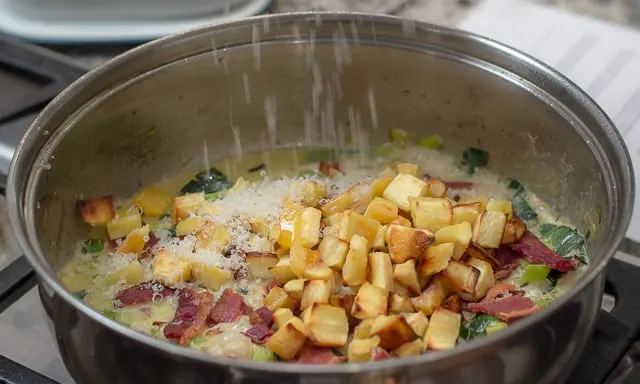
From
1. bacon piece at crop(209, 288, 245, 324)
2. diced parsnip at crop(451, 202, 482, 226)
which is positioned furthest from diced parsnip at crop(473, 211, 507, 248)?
bacon piece at crop(209, 288, 245, 324)

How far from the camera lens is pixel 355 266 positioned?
0.70 metres

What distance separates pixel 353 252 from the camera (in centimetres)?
70

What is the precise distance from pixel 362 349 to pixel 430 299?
0.10m

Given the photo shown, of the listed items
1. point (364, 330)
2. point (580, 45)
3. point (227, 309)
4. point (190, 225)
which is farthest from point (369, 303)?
point (580, 45)

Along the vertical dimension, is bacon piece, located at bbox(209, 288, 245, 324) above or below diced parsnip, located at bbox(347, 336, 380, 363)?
above

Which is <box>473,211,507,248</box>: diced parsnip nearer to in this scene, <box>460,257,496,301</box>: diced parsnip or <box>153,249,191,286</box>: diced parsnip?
<box>460,257,496,301</box>: diced parsnip

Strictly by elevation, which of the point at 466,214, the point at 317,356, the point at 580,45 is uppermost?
the point at 580,45

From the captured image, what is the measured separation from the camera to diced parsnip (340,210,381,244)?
736mm

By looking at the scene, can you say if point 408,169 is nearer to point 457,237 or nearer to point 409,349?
point 457,237

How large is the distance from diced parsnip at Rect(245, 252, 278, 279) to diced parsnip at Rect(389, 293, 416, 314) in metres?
0.12

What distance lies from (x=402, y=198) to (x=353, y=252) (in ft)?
0.37

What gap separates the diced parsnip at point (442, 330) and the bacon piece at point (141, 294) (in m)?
0.24

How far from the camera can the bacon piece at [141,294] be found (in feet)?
2.39

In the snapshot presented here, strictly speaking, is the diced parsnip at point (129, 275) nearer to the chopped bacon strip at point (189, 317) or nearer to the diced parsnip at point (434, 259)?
the chopped bacon strip at point (189, 317)
